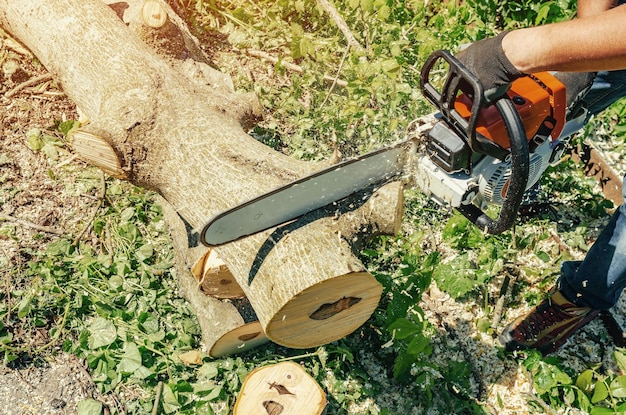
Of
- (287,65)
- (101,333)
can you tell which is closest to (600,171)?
(287,65)

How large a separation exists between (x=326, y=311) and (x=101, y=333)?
1.19 m

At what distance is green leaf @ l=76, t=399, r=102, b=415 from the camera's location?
2471 mm

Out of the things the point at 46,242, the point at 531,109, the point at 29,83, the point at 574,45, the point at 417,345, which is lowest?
the point at 46,242

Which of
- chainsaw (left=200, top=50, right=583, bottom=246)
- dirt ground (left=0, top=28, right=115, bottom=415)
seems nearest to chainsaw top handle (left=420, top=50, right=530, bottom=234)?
chainsaw (left=200, top=50, right=583, bottom=246)

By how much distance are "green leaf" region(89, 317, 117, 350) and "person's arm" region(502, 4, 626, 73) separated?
210 cm

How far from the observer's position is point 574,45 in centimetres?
175

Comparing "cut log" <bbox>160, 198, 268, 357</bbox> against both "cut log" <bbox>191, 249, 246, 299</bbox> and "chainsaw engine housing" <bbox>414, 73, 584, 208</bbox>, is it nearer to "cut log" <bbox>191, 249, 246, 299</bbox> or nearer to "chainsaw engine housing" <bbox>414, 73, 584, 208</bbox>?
"cut log" <bbox>191, 249, 246, 299</bbox>

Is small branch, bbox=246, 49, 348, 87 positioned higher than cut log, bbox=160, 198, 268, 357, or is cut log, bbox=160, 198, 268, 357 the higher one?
small branch, bbox=246, 49, 348, 87

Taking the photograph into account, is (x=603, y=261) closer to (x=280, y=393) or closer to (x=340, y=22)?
(x=280, y=393)

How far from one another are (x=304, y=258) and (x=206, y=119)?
3.47ft

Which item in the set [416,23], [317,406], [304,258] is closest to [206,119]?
[304,258]

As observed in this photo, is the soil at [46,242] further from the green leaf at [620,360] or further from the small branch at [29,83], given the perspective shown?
the green leaf at [620,360]

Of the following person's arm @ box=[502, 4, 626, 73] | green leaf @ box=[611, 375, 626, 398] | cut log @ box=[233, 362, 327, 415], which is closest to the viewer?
person's arm @ box=[502, 4, 626, 73]

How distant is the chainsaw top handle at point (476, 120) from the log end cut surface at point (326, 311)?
1.89 ft
